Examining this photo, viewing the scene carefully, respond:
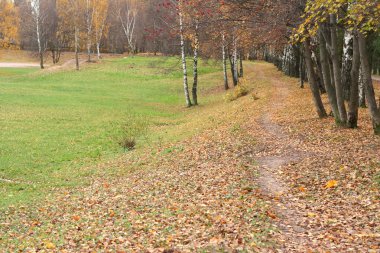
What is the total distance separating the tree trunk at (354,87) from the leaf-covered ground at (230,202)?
47cm

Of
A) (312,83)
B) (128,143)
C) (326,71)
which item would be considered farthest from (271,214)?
(128,143)

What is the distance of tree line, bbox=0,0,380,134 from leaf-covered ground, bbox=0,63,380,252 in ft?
9.18

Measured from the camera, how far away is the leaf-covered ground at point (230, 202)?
849 cm

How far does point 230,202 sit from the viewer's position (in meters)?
10.7

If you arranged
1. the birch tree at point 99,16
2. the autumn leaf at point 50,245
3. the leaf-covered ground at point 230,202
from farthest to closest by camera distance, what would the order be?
1. the birch tree at point 99,16
2. the autumn leaf at point 50,245
3. the leaf-covered ground at point 230,202

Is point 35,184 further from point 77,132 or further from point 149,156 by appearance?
point 77,132

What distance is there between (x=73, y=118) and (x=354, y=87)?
71.1 feet

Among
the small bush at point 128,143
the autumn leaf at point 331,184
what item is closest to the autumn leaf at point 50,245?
the autumn leaf at point 331,184

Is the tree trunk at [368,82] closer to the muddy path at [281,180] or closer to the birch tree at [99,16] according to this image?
the muddy path at [281,180]

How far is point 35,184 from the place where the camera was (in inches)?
656

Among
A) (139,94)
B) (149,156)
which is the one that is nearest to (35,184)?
(149,156)

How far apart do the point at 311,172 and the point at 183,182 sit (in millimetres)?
3688

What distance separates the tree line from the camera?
14711 mm

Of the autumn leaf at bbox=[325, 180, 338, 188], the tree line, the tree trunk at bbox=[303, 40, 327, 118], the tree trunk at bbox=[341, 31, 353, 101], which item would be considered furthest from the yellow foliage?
the autumn leaf at bbox=[325, 180, 338, 188]
